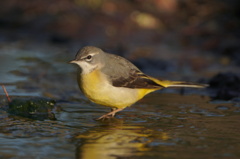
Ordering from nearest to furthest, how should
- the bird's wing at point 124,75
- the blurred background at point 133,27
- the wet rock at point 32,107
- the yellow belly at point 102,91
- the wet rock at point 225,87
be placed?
the yellow belly at point 102,91, the wet rock at point 32,107, the bird's wing at point 124,75, the wet rock at point 225,87, the blurred background at point 133,27

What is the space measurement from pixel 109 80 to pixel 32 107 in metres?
1.23

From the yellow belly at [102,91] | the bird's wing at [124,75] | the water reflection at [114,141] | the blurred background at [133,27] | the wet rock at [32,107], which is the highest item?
the blurred background at [133,27]

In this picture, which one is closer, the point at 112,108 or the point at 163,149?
the point at 163,149

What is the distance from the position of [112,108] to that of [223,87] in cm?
259

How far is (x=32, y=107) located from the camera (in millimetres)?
7660

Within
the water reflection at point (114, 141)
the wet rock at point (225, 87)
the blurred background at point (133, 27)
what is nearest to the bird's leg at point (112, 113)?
the water reflection at point (114, 141)

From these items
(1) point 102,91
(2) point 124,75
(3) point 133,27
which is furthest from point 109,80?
(3) point 133,27

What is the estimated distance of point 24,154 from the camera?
5.46 m

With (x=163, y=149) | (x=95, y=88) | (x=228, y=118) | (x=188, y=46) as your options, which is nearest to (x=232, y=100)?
(x=228, y=118)

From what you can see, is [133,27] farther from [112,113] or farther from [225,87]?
[112,113]

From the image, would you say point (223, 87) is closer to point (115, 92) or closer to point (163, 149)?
point (115, 92)

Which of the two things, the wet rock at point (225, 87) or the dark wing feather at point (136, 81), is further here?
the wet rock at point (225, 87)

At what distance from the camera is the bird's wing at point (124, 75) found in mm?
7742

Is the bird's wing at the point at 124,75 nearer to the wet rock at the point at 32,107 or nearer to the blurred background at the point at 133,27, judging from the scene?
the wet rock at the point at 32,107
